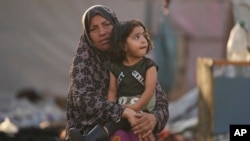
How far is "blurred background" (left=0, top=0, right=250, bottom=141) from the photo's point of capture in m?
10.1

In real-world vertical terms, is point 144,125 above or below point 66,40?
above

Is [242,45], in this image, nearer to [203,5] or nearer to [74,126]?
[74,126]

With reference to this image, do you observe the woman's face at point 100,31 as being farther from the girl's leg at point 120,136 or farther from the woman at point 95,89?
the girl's leg at point 120,136

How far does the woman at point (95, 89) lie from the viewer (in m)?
4.21

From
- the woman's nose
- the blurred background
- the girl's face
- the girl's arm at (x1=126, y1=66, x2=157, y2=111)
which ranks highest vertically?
the woman's nose

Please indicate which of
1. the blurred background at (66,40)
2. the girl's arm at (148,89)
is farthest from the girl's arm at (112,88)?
the blurred background at (66,40)

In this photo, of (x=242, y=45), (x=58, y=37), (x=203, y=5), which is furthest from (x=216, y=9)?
(x=242, y=45)

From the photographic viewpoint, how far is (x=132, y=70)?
4.26 meters

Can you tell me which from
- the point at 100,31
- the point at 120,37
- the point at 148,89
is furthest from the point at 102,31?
the point at 148,89

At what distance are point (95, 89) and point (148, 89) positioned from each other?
272 millimetres

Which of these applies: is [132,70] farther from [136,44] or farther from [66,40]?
[66,40]

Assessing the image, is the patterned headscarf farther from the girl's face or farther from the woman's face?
the girl's face

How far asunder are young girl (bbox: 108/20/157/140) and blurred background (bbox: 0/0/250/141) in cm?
509

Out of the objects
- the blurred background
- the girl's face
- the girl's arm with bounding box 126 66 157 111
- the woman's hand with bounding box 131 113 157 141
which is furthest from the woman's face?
the blurred background
